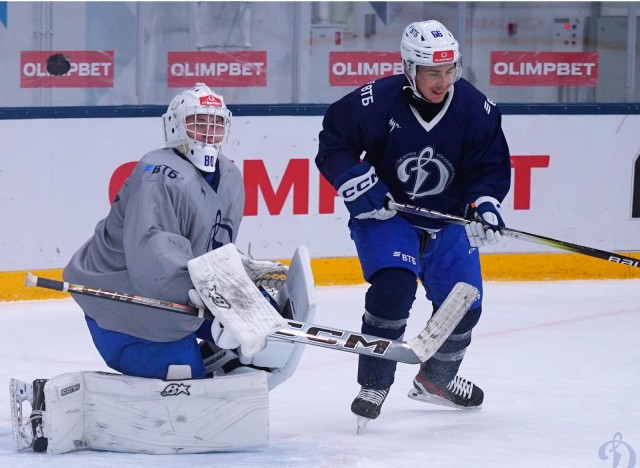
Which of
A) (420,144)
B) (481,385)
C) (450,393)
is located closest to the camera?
(420,144)

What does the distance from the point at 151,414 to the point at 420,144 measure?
93cm

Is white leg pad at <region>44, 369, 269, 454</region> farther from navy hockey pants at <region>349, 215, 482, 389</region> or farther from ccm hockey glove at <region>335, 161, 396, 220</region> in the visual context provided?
ccm hockey glove at <region>335, 161, 396, 220</region>

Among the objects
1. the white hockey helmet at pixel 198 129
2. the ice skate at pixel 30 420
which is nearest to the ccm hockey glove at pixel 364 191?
the white hockey helmet at pixel 198 129

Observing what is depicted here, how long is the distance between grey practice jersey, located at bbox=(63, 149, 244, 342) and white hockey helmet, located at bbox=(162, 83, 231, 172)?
0.03 metres

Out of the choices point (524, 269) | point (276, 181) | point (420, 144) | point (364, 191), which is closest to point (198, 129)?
point (364, 191)

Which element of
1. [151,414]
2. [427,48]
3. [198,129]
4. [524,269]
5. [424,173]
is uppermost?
[427,48]

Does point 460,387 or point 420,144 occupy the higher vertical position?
point 420,144

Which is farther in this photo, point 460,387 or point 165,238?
point 460,387

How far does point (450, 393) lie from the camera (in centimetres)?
349

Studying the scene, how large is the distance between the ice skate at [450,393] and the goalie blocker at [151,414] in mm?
665

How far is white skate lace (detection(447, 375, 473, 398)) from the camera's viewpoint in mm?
3486

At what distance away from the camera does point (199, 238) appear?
2982 mm

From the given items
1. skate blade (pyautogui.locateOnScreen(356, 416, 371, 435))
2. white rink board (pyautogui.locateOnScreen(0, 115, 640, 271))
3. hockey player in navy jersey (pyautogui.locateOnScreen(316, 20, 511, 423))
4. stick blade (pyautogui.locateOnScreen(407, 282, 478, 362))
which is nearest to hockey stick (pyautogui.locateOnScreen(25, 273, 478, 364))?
stick blade (pyautogui.locateOnScreen(407, 282, 478, 362))

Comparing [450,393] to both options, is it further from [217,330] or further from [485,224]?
[217,330]
